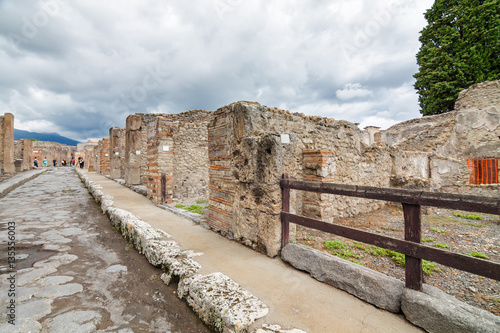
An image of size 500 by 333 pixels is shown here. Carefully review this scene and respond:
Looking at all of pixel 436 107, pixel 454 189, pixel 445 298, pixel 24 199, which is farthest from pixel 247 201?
pixel 436 107

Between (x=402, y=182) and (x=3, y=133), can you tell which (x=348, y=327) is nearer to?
(x=402, y=182)

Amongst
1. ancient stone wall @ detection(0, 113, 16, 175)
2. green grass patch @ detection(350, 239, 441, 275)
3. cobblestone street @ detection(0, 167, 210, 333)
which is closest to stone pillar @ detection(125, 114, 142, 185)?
cobblestone street @ detection(0, 167, 210, 333)

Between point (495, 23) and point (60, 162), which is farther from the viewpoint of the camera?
point (60, 162)

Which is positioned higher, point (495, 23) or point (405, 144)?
point (495, 23)

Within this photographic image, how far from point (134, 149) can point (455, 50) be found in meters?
22.8

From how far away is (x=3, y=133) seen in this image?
15.7 metres

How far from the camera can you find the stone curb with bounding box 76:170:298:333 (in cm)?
170

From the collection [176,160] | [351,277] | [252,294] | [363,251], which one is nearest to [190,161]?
[176,160]

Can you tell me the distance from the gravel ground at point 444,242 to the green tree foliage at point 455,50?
15049 millimetres

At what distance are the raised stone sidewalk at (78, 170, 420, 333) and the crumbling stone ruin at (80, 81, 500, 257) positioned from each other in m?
0.46

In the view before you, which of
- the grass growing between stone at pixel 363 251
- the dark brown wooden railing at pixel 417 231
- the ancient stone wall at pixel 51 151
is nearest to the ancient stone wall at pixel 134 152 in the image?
the grass growing between stone at pixel 363 251

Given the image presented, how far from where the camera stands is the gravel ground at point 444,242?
8.05 feet

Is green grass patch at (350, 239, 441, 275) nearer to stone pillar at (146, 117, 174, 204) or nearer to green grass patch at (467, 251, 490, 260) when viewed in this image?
green grass patch at (467, 251, 490, 260)

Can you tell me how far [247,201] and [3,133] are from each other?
837 inches
